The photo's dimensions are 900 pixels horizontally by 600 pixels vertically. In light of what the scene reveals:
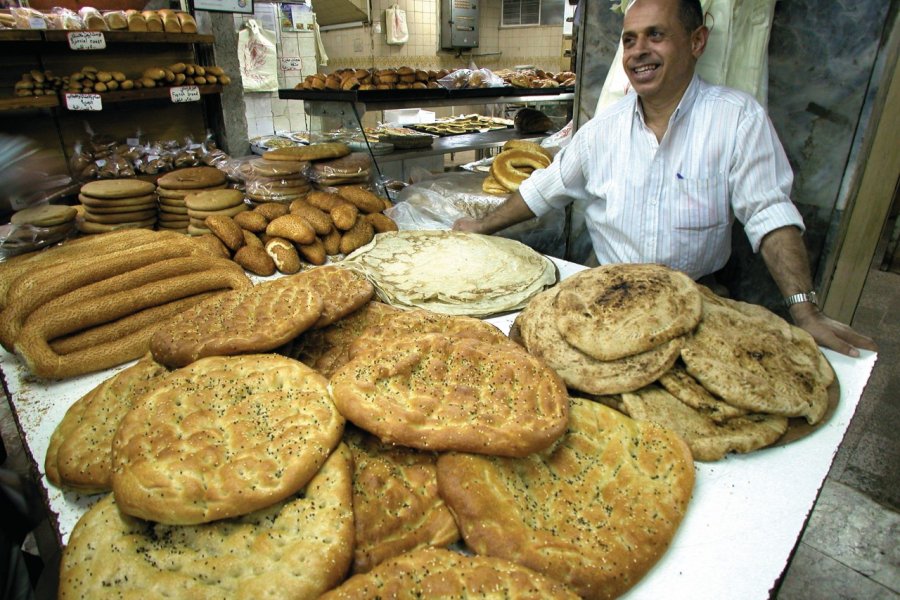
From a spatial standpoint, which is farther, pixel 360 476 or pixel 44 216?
pixel 44 216

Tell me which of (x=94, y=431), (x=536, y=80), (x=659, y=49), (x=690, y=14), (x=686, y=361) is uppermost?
(x=690, y=14)

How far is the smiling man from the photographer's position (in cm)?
227

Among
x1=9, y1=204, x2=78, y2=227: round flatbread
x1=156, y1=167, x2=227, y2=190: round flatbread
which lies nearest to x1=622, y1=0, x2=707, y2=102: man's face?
x1=156, y1=167, x2=227, y2=190: round flatbread

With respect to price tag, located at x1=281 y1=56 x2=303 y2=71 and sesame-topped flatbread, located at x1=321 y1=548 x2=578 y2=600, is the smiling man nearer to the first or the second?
sesame-topped flatbread, located at x1=321 y1=548 x2=578 y2=600

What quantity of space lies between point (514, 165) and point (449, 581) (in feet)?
9.61

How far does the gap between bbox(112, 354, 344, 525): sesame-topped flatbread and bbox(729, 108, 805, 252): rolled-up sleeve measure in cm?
204

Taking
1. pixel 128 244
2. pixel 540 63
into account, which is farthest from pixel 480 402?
pixel 540 63

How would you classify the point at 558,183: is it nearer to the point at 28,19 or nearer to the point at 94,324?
the point at 94,324

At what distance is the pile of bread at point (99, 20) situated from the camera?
3.21m

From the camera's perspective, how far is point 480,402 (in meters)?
1.22

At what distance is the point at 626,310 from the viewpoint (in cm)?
149

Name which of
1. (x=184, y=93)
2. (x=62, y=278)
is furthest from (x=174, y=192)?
(x=184, y=93)

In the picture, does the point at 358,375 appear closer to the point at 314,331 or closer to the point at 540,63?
the point at 314,331

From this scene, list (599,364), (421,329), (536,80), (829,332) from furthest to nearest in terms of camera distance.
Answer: (536,80), (829,332), (421,329), (599,364)
